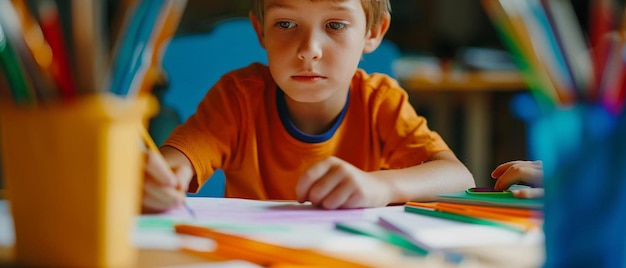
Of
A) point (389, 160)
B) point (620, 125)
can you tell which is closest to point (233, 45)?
point (389, 160)

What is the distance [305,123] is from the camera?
113cm

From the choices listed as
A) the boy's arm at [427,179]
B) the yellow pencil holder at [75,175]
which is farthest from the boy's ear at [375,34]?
the yellow pencil holder at [75,175]

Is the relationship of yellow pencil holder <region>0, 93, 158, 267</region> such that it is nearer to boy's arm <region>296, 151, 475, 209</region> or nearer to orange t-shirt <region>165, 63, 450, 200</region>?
boy's arm <region>296, 151, 475, 209</region>

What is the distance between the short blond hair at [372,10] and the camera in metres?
1.04

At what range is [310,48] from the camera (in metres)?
0.91

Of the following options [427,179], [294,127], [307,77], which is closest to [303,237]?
[427,179]

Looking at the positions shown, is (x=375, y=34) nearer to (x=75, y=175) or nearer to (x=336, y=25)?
(x=336, y=25)

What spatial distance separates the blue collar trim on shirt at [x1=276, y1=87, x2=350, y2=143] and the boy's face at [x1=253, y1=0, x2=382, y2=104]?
0.12 m

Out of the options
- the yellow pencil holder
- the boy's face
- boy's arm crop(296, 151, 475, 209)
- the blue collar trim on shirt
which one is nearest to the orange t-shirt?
the blue collar trim on shirt

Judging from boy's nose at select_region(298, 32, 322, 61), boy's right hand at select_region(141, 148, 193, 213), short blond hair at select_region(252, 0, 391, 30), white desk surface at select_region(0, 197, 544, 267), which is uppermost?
short blond hair at select_region(252, 0, 391, 30)

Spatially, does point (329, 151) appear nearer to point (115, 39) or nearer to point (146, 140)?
point (146, 140)

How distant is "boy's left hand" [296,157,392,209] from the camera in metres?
0.70

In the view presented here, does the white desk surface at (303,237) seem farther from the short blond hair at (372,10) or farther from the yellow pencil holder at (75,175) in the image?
the short blond hair at (372,10)

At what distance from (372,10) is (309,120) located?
0.60ft
